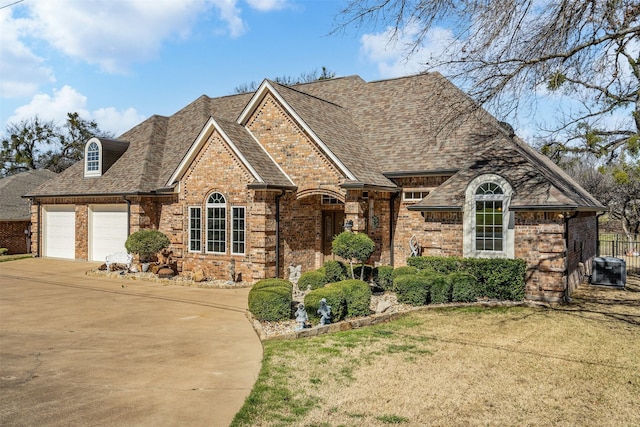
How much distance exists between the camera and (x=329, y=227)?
18422 mm

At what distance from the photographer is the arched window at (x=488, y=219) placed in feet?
46.0

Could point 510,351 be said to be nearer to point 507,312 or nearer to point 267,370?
point 507,312

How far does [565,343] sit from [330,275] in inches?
279

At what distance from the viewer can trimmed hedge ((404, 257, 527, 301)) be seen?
1319cm

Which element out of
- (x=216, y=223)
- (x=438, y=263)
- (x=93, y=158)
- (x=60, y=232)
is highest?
(x=93, y=158)

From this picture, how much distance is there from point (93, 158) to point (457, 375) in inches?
878

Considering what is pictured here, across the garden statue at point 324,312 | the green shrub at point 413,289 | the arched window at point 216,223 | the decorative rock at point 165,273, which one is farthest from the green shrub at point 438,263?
the decorative rock at point 165,273

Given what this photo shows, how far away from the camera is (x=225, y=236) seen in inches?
659

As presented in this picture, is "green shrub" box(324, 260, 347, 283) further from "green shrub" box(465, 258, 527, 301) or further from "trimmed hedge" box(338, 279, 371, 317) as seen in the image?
"green shrub" box(465, 258, 527, 301)

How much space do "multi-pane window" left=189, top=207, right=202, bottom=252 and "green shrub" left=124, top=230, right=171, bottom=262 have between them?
1875 millimetres

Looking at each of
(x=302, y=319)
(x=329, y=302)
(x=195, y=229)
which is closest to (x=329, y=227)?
(x=195, y=229)

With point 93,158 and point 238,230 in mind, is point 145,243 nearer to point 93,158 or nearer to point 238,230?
point 238,230

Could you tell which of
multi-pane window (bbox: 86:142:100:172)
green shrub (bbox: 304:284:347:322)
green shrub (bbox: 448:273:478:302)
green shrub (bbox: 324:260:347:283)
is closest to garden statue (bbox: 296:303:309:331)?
green shrub (bbox: 304:284:347:322)

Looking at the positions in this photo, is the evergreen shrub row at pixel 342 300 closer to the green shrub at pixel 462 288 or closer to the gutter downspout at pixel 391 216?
the green shrub at pixel 462 288
